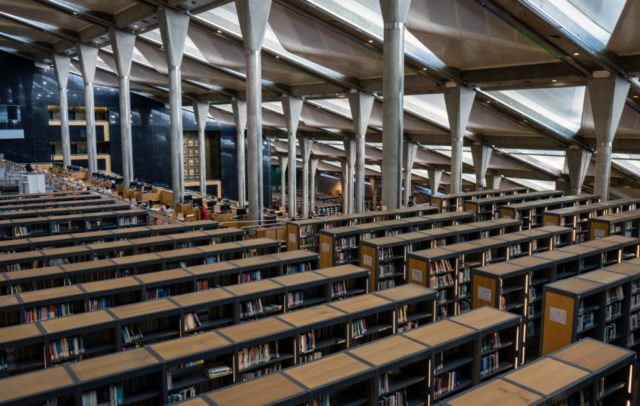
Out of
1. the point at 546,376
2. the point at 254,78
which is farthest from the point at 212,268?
the point at 254,78

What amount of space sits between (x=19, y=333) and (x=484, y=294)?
18.4ft

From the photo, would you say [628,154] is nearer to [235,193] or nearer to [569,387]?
[569,387]

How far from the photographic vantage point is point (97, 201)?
43.4 feet

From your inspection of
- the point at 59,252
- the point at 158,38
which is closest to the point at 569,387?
the point at 59,252

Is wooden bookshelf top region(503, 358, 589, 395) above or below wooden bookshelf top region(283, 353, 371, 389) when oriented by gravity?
below

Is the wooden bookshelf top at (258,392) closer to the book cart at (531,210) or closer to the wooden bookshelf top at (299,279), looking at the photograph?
the wooden bookshelf top at (299,279)

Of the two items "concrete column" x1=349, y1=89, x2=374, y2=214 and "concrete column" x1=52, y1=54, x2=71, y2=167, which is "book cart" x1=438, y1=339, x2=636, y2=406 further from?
"concrete column" x1=52, y1=54, x2=71, y2=167

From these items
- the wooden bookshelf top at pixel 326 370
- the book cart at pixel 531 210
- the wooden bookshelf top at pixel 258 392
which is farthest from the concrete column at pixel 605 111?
the wooden bookshelf top at pixel 258 392

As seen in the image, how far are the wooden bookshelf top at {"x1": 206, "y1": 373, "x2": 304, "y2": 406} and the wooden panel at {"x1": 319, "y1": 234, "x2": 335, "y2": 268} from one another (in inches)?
196

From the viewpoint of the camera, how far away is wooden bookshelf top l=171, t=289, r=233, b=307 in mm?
5502

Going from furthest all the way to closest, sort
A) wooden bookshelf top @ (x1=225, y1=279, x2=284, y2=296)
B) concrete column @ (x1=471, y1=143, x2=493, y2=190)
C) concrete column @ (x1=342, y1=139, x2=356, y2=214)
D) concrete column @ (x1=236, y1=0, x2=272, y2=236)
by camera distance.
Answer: concrete column @ (x1=342, y1=139, x2=356, y2=214), concrete column @ (x1=471, y1=143, x2=493, y2=190), concrete column @ (x1=236, y1=0, x2=272, y2=236), wooden bookshelf top @ (x1=225, y1=279, x2=284, y2=296)

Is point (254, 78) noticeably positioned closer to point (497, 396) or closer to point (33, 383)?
point (33, 383)

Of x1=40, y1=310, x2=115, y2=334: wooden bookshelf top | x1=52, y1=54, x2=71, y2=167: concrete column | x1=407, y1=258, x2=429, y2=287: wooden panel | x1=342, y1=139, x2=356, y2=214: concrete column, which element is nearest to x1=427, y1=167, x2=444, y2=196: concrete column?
x1=342, y1=139, x2=356, y2=214: concrete column

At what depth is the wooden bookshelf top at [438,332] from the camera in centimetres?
446
